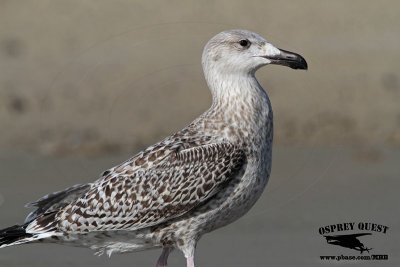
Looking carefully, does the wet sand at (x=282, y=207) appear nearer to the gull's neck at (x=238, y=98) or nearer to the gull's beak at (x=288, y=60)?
the gull's neck at (x=238, y=98)

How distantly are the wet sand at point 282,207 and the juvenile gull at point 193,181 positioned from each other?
2.45 metres

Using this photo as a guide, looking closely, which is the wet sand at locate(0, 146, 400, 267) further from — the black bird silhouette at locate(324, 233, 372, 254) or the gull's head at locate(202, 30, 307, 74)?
the gull's head at locate(202, 30, 307, 74)

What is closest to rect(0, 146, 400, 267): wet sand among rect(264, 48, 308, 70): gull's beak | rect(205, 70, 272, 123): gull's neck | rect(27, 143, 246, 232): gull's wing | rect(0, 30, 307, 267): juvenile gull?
rect(0, 30, 307, 267): juvenile gull

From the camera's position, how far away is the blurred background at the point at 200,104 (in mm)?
18625

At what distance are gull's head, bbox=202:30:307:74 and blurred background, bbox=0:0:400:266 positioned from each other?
2.99 m

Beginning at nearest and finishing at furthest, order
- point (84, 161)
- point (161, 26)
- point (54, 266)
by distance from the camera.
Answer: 1. point (54, 266)
2. point (84, 161)
3. point (161, 26)

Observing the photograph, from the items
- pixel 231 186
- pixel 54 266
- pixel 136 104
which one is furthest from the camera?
pixel 136 104

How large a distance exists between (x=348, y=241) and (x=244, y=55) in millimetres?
3799

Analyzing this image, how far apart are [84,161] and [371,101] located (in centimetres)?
704

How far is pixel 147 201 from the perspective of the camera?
45.8ft

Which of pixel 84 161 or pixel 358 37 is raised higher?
A: pixel 358 37

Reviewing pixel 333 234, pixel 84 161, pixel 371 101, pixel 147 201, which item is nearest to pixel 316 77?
pixel 371 101

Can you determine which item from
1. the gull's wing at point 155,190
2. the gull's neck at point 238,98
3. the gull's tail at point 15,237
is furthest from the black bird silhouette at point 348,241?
the gull's tail at point 15,237

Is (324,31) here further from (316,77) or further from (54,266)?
(54,266)
